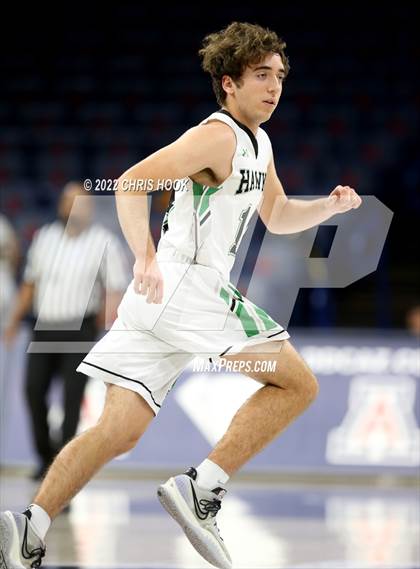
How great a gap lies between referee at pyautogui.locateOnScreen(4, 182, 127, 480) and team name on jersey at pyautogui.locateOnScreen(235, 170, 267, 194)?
131 inches

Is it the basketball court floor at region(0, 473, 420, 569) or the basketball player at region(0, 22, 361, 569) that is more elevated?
the basketball player at region(0, 22, 361, 569)

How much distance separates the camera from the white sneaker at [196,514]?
4035 millimetres

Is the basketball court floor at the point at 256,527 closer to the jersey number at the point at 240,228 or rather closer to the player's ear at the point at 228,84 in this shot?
the jersey number at the point at 240,228

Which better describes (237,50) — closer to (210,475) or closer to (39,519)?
(210,475)

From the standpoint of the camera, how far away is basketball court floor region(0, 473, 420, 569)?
17.0 ft

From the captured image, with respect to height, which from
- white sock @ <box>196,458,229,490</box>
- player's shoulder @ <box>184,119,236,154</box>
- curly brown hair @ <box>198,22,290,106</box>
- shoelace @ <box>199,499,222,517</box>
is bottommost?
shoelace @ <box>199,499,222,517</box>

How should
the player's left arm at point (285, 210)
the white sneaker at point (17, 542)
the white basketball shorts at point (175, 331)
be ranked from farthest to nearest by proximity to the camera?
1. the player's left arm at point (285, 210)
2. the white basketball shorts at point (175, 331)
3. the white sneaker at point (17, 542)

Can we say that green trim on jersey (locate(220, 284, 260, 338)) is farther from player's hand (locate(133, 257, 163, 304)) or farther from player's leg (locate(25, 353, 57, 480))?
player's leg (locate(25, 353, 57, 480))

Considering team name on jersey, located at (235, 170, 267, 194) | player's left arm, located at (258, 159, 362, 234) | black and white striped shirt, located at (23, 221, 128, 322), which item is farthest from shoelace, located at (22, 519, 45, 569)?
black and white striped shirt, located at (23, 221, 128, 322)

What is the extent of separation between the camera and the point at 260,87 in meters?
4.27

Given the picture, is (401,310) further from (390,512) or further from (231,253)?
(231,253)

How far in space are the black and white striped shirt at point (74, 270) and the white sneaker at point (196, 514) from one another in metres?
3.61

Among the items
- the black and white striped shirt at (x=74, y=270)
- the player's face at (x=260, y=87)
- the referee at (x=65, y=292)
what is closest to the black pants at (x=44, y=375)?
the referee at (x=65, y=292)

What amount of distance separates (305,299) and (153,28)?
554 centimetres
